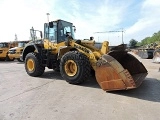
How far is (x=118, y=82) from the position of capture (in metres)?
5.84

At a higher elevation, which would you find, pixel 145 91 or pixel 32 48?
pixel 32 48

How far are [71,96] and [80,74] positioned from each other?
1281 millimetres

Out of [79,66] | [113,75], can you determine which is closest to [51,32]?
[79,66]

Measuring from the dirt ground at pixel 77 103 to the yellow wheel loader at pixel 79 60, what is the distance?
1.24ft

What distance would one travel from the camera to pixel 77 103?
5.29 meters

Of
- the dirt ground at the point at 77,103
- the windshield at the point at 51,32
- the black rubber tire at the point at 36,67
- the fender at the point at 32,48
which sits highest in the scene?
the windshield at the point at 51,32

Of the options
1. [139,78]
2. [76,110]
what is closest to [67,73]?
[139,78]

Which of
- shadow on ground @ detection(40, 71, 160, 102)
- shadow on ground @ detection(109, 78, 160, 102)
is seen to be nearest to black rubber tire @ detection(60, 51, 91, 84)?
shadow on ground @ detection(40, 71, 160, 102)

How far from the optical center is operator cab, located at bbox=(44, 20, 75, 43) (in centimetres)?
880

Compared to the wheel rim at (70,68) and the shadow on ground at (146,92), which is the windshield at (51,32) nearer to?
the wheel rim at (70,68)

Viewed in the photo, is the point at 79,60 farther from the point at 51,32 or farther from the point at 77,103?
the point at 51,32

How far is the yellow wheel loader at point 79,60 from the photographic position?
234 inches

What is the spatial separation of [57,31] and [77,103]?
13.9ft

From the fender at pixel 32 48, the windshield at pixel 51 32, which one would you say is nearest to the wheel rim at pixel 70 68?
the windshield at pixel 51 32
